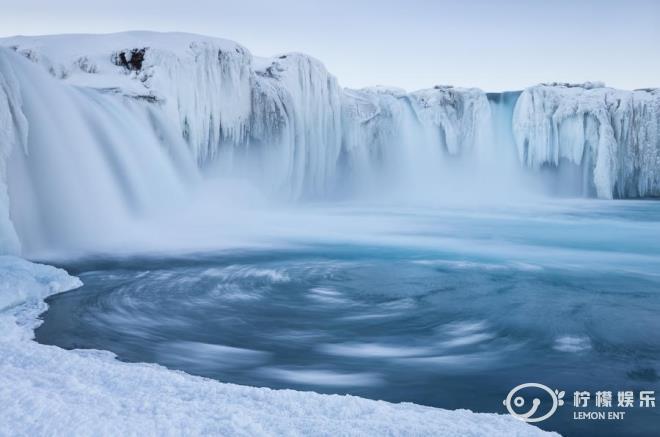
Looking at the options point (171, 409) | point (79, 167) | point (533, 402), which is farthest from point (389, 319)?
point (79, 167)

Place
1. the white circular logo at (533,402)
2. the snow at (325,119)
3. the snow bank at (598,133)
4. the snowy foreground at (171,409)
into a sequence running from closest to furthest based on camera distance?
the snowy foreground at (171,409) < the white circular logo at (533,402) < the snow at (325,119) < the snow bank at (598,133)

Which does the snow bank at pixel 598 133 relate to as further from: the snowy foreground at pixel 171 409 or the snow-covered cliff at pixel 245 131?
the snowy foreground at pixel 171 409

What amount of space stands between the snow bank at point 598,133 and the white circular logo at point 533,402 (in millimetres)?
22091

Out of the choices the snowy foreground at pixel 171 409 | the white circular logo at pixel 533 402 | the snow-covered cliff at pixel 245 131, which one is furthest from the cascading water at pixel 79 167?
the white circular logo at pixel 533 402

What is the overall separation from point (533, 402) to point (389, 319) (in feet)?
6.30

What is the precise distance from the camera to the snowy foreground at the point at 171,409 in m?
2.29

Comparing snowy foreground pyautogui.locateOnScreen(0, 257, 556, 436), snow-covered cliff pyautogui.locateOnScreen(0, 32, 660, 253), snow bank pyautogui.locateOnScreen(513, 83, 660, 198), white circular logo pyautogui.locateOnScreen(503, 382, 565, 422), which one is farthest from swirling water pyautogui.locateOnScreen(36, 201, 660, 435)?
snow bank pyautogui.locateOnScreen(513, 83, 660, 198)

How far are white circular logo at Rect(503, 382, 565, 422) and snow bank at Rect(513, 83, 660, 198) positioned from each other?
22.1 meters

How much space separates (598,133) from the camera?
77.0ft

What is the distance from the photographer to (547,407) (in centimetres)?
322

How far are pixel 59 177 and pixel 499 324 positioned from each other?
6355 mm

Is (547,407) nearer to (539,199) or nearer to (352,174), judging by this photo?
(352,174)

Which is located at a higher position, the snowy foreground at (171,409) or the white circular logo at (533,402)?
the snowy foreground at (171,409)

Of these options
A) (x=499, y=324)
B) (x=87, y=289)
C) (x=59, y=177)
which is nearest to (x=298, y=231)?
(x=59, y=177)
